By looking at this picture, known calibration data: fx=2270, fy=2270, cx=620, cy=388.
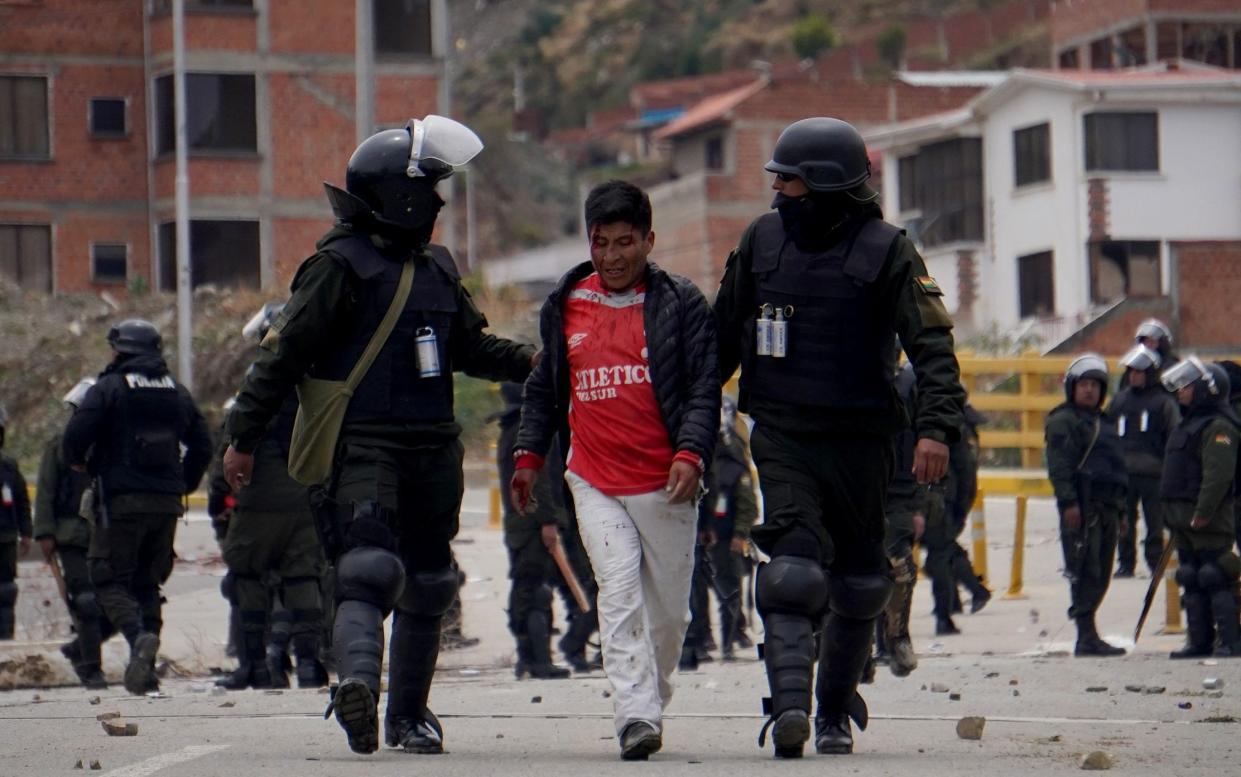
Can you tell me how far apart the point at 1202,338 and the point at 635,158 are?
64054 millimetres

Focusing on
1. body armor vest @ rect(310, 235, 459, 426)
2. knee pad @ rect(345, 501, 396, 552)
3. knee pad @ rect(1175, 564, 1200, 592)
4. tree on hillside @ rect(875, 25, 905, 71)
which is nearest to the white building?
knee pad @ rect(1175, 564, 1200, 592)

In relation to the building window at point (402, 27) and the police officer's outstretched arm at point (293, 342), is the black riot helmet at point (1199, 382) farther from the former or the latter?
the building window at point (402, 27)

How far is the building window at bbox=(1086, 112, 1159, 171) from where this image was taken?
46.5 m

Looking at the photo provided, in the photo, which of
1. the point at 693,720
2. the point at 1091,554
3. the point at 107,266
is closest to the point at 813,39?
the point at 107,266

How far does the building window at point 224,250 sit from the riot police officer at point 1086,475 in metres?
29.6

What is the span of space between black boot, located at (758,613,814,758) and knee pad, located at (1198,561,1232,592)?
664 cm

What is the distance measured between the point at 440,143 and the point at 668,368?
3.52ft

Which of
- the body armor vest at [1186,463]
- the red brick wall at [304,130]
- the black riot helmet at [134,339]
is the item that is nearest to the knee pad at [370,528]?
the black riot helmet at [134,339]

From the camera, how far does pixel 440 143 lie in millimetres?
7449

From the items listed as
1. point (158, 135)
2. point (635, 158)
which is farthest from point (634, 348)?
point (635, 158)

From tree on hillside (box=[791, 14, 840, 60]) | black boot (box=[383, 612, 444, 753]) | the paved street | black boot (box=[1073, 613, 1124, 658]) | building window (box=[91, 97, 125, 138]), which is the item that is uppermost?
tree on hillside (box=[791, 14, 840, 60])

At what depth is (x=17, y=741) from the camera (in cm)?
816

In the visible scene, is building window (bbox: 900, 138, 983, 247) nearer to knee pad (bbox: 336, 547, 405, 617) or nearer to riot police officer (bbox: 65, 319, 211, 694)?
riot police officer (bbox: 65, 319, 211, 694)

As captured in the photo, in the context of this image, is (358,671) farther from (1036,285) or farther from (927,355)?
(1036,285)
